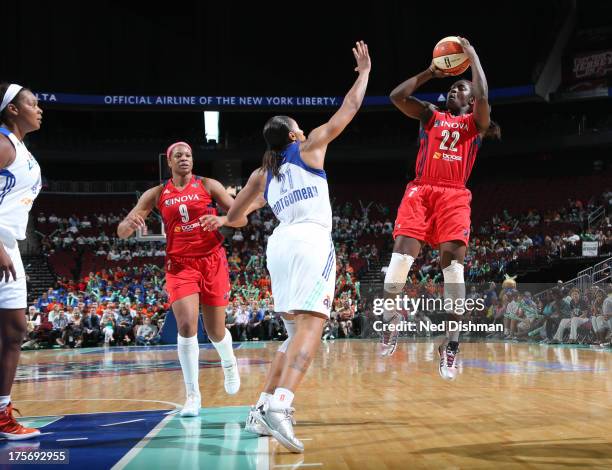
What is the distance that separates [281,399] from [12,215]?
7.64 feet

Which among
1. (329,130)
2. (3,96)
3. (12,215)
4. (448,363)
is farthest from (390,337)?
(3,96)

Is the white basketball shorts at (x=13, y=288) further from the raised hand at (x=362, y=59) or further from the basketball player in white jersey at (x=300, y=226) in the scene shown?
the raised hand at (x=362, y=59)

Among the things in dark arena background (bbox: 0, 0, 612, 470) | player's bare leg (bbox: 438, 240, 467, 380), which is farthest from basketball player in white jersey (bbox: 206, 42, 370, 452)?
player's bare leg (bbox: 438, 240, 467, 380)

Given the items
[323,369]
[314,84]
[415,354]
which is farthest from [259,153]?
[323,369]

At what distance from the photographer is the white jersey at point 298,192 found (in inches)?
183

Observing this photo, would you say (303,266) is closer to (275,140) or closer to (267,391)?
(275,140)

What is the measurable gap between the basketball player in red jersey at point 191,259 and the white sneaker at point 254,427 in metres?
1.27

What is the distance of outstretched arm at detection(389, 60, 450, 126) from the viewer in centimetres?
633

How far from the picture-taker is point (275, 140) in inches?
188

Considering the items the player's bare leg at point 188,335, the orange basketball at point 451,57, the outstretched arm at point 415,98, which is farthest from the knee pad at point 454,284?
the player's bare leg at point 188,335

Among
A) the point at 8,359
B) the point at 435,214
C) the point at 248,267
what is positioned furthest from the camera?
the point at 248,267

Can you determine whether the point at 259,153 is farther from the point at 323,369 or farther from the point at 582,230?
the point at 323,369

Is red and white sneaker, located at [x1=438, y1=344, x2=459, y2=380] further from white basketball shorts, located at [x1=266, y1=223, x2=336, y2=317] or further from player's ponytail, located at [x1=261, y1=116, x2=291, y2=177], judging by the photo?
player's ponytail, located at [x1=261, y1=116, x2=291, y2=177]

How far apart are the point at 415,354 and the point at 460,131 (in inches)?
300
